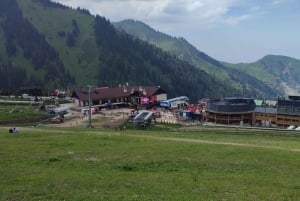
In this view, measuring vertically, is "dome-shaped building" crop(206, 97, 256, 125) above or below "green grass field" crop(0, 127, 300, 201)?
above

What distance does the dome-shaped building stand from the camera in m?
129

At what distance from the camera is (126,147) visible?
40.2 metres

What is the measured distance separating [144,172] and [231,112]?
10460cm

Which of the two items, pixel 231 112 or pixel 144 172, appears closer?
pixel 144 172

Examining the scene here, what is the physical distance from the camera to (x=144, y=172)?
27594mm

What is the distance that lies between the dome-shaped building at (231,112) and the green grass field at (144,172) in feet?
293

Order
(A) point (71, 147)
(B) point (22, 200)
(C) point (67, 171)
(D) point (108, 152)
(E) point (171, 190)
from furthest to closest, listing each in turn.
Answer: (A) point (71, 147) → (D) point (108, 152) → (C) point (67, 171) → (E) point (171, 190) → (B) point (22, 200)

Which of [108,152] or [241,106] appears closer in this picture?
[108,152]

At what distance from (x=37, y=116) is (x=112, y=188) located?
104 metres

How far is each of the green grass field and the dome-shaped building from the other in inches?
3521

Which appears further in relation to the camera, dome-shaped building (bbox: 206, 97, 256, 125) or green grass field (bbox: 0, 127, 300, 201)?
dome-shaped building (bbox: 206, 97, 256, 125)

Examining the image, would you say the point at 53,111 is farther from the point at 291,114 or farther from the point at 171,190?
the point at 171,190

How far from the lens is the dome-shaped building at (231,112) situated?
129 meters

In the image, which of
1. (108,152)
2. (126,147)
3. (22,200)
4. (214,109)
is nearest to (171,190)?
(22,200)
